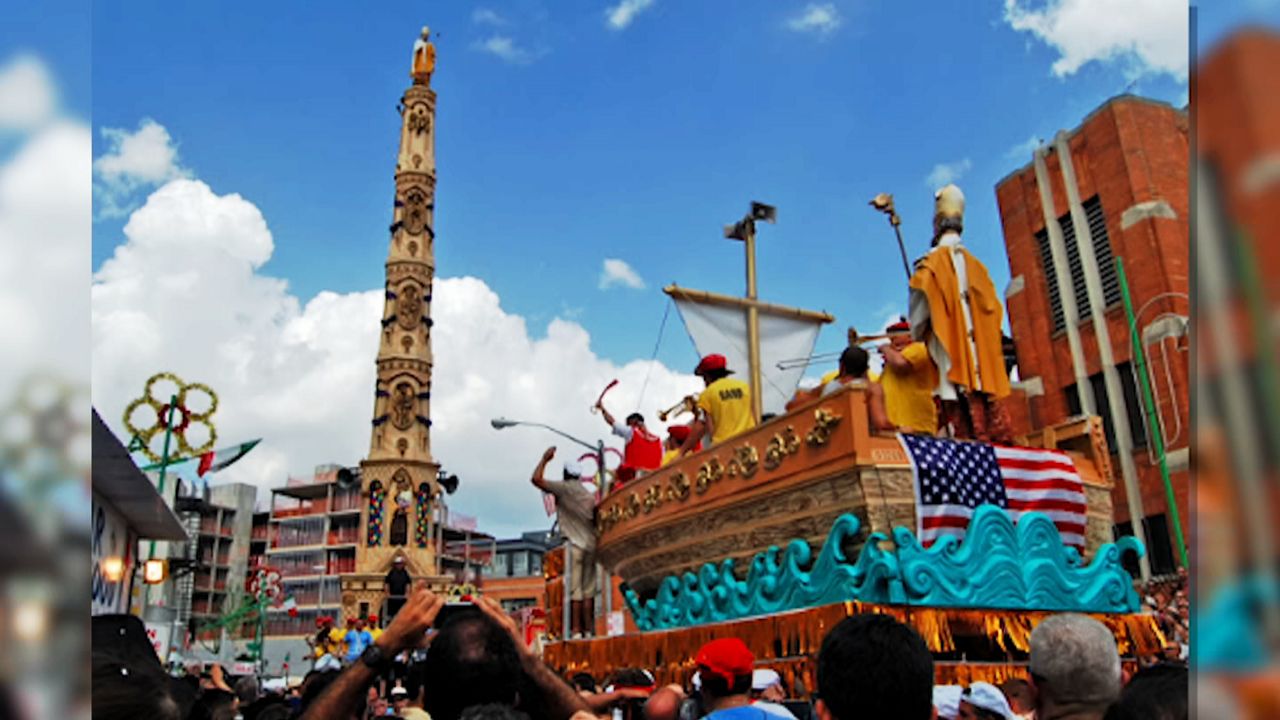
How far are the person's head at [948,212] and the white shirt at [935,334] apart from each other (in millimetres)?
145

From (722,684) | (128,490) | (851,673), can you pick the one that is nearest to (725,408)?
(128,490)

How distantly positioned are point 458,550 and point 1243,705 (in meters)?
85.4

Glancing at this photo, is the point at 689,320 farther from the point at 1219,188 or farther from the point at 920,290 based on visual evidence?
the point at 1219,188

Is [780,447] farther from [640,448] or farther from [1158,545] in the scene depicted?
[1158,545]

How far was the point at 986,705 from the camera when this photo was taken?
4.11 meters

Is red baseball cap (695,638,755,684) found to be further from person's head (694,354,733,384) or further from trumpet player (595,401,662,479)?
trumpet player (595,401,662,479)

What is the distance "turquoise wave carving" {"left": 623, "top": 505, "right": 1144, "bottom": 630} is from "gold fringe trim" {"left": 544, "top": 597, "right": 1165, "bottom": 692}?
0.36 feet

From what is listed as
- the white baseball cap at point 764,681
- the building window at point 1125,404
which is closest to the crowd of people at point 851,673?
the white baseball cap at point 764,681

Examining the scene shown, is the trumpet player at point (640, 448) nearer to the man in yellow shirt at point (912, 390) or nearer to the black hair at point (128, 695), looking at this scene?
the man in yellow shirt at point (912, 390)

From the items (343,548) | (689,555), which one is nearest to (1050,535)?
(689,555)

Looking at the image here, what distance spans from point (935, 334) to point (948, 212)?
A: 151 centimetres

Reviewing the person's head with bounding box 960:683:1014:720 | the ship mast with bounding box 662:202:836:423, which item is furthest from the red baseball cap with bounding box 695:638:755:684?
the ship mast with bounding box 662:202:836:423

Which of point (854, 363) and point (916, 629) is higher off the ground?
point (854, 363)

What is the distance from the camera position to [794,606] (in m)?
8.24
